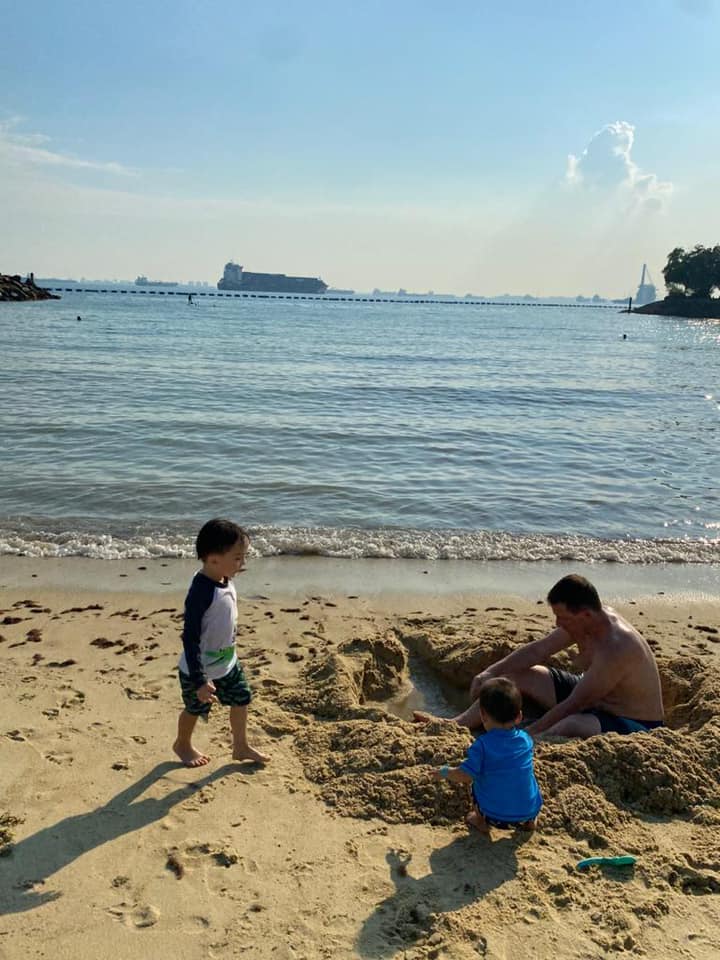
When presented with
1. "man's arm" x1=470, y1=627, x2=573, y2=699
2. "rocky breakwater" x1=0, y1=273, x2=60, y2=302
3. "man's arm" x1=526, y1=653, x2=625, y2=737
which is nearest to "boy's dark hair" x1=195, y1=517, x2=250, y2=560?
"man's arm" x1=470, y1=627, x2=573, y2=699

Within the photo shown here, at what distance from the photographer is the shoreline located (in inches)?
265

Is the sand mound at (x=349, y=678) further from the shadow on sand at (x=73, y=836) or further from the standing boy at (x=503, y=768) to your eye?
the standing boy at (x=503, y=768)

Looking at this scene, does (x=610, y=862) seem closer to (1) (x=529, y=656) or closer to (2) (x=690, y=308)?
(1) (x=529, y=656)

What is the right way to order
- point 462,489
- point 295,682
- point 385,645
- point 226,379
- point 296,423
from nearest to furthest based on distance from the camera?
point 295,682
point 385,645
point 462,489
point 296,423
point 226,379

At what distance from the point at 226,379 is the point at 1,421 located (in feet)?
29.2

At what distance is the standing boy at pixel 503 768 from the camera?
322 centimetres

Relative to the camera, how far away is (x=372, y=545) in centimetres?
801

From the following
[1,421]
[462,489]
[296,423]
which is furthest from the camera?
[296,423]

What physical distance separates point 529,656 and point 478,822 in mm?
1382

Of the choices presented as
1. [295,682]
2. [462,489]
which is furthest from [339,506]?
[295,682]

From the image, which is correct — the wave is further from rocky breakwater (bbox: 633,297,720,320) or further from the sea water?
rocky breakwater (bbox: 633,297,720,320)

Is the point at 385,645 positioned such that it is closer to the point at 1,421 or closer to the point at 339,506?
the point at 339,506

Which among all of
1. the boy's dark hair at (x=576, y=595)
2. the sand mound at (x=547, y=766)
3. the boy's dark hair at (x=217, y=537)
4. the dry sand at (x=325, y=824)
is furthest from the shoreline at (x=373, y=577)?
the boy's dark hair at (x=217, y=537)

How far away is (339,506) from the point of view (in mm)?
9539
